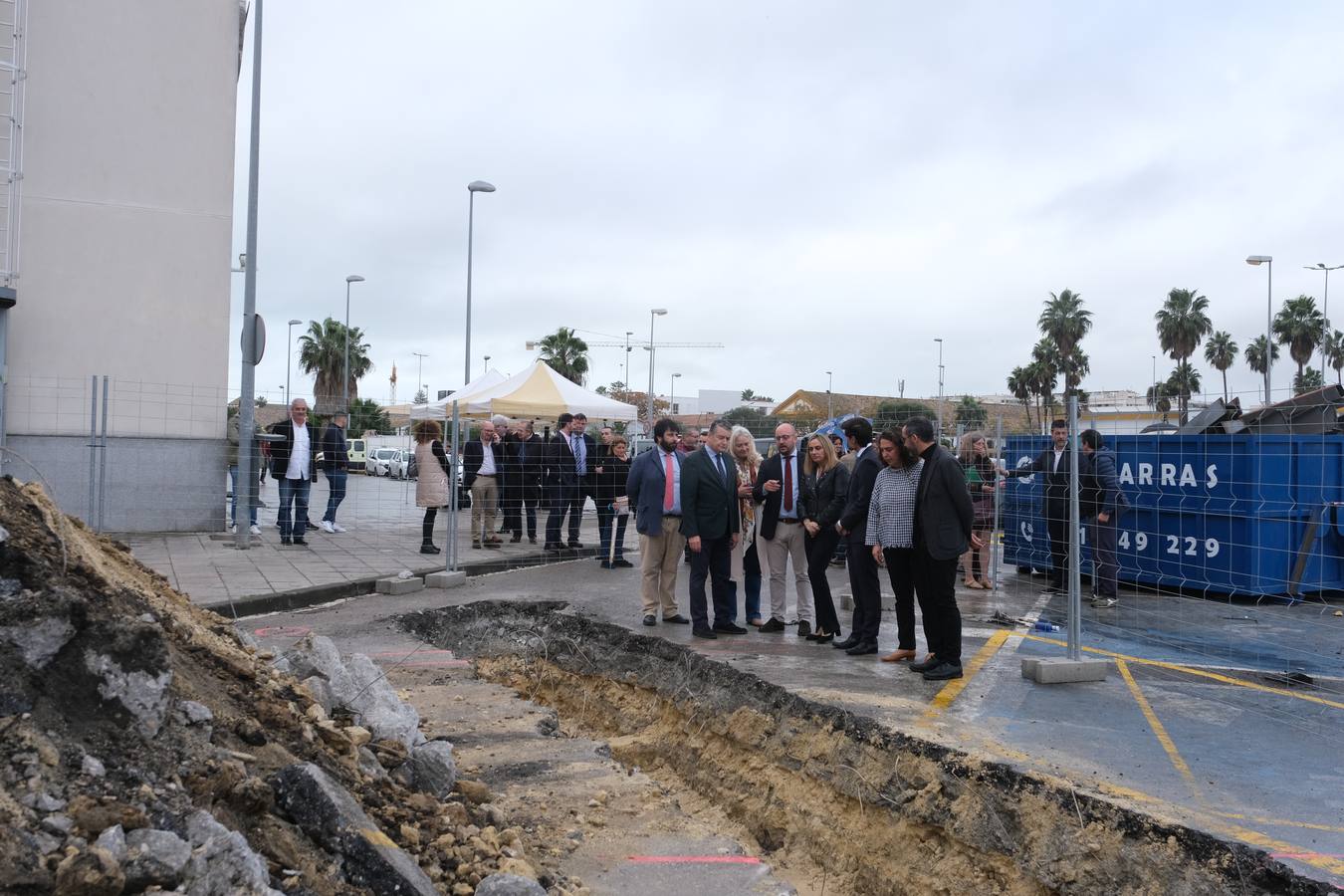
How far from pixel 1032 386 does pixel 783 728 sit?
56.7 metres

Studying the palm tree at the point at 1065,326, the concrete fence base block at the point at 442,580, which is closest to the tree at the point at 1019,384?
the palm tree at the point at 1065,326

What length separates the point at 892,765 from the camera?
4902mm

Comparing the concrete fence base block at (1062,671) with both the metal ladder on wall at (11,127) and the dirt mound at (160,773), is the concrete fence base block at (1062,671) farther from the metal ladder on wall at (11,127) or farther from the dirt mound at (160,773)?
the metal ladder on wall at (11,127)

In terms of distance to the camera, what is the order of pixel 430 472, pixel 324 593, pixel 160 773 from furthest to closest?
pixel 430 472
pixel 324 593
pixel 160 773

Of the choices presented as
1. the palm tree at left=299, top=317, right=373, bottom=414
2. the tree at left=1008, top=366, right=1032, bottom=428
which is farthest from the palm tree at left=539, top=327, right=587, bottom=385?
the tree at left=1008, top=366, right=1032, bottom=428

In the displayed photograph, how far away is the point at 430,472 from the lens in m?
12.3

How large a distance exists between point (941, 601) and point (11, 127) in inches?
518

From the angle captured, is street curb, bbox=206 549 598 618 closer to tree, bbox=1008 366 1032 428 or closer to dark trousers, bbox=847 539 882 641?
dark trousers, bbox=847 539 882 641

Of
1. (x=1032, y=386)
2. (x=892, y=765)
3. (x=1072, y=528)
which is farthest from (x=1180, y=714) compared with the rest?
(x=1032, y=386)

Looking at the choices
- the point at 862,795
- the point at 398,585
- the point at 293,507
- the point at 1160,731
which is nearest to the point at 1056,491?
the point at 1160,731

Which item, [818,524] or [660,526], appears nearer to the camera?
[818,524]

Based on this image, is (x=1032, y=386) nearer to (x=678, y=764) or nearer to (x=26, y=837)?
(x=678, y=764)

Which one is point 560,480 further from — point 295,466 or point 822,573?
point 822,573

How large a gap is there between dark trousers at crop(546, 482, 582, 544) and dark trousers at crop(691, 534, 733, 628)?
506 cm
